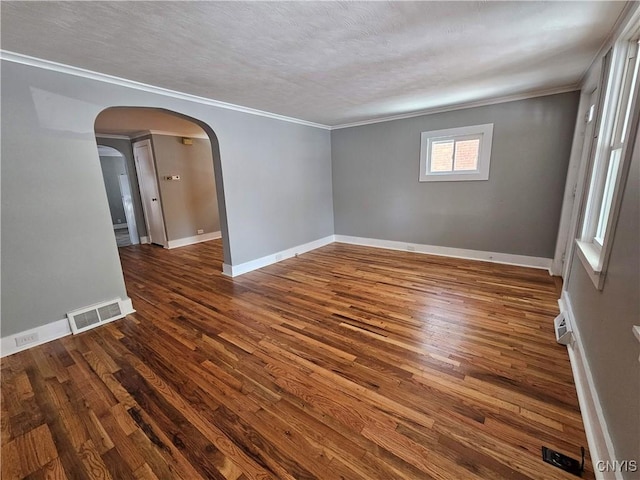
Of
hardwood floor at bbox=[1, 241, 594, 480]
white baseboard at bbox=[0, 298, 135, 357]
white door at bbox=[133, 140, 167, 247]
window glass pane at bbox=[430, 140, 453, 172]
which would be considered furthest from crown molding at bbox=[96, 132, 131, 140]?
window glass pane at bbox=[430, 140, 453, 172]

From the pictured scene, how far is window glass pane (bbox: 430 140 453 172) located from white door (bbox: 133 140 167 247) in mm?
5552

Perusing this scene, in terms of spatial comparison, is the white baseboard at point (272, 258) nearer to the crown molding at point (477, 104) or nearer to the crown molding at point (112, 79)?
the crown molding at point (112, 79)

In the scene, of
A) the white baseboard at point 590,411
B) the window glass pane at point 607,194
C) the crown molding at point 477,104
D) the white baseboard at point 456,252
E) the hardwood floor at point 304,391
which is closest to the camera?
the white baseboard at point 590,411

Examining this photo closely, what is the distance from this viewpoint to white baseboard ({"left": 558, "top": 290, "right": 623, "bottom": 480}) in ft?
4.10

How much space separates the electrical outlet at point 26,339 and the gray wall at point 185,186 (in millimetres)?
3661

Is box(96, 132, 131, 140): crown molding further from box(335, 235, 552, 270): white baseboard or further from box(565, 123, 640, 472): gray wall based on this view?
box(565, 123, 640, 472): gray wall

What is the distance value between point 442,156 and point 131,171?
6643 millimetres

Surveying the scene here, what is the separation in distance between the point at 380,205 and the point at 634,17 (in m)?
3.77

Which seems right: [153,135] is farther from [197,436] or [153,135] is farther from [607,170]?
[607,170]

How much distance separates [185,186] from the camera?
20.4ft

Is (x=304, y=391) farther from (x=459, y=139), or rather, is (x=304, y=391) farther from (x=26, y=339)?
(x=459, y=139)

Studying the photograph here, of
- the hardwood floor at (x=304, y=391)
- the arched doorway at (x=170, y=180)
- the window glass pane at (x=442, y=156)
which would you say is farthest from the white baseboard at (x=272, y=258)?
the window glass pane at (x=442, y=156)

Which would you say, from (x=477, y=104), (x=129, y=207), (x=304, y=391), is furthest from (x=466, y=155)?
(x=129, y=207)

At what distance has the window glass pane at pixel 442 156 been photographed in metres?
4.43
